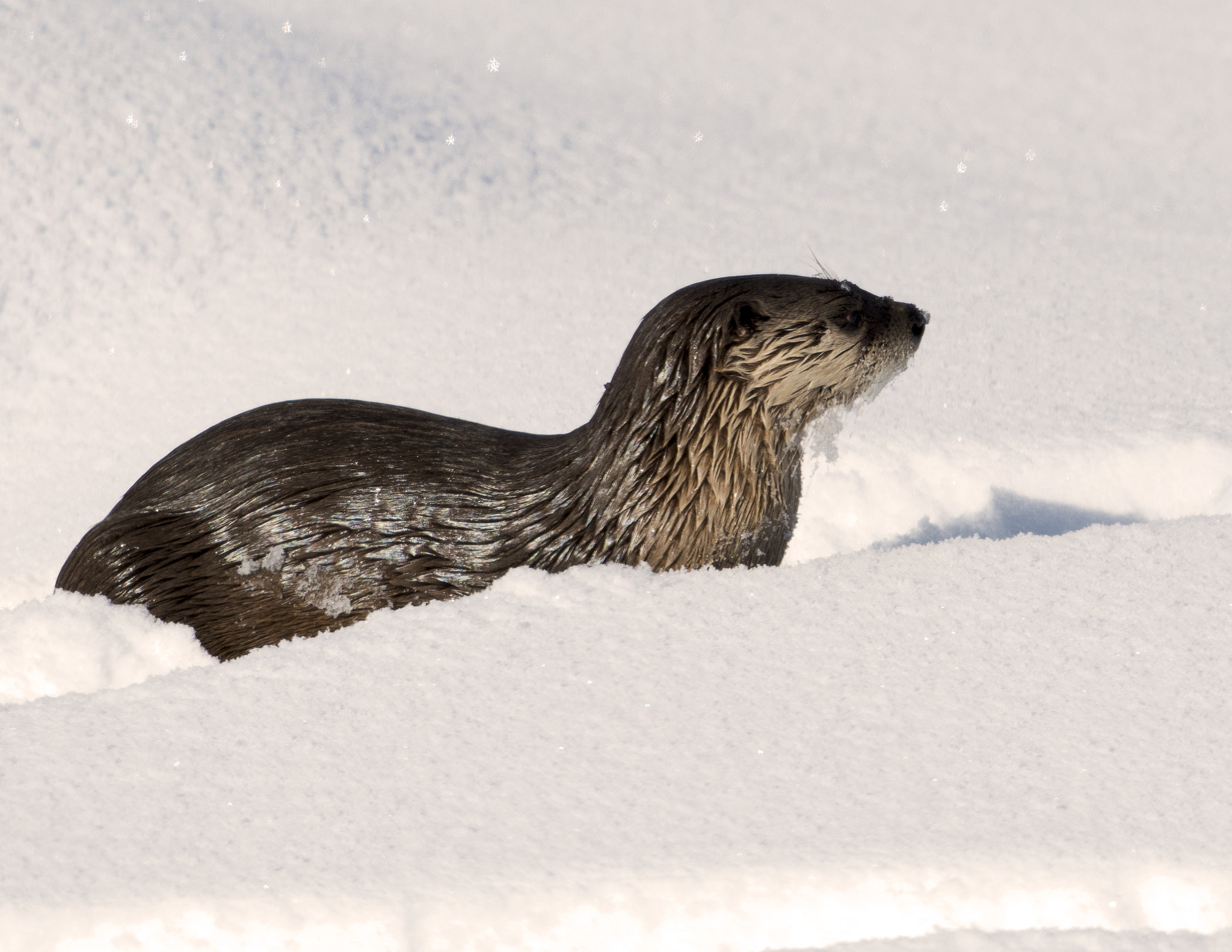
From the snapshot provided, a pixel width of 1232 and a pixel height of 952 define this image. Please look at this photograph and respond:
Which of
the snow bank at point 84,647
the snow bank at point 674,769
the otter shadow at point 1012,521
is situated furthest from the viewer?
the otter shadow at point 1012,521

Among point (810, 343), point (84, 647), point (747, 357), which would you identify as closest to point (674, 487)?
point (747, 357)

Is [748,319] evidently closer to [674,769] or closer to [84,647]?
[674,769]

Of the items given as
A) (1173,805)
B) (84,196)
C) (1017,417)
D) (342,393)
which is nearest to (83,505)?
(342,393)

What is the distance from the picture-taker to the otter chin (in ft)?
9.46

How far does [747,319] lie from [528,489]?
1.87 ft

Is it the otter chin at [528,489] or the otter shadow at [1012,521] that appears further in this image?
the otter shadow at [1012,521]

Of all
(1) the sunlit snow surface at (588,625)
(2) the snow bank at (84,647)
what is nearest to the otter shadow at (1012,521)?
(1) the sunlit snow surface at (588,625)

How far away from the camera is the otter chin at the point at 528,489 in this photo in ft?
9.46

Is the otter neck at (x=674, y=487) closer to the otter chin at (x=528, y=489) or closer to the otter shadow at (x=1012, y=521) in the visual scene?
the otter chin at (x=528, y=489)

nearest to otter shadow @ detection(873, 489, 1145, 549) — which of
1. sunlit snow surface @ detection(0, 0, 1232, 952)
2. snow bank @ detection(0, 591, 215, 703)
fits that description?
sunlit snow surface @ detection(0, 0, 1232, 952)

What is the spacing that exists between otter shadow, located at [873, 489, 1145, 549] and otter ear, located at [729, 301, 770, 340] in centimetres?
96

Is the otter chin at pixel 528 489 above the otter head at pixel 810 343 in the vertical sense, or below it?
below

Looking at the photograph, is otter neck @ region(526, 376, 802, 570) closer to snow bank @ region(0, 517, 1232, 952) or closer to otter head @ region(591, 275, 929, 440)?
otter head @ region(591, 275, 929, 440)

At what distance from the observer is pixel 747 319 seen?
2.86 metres
